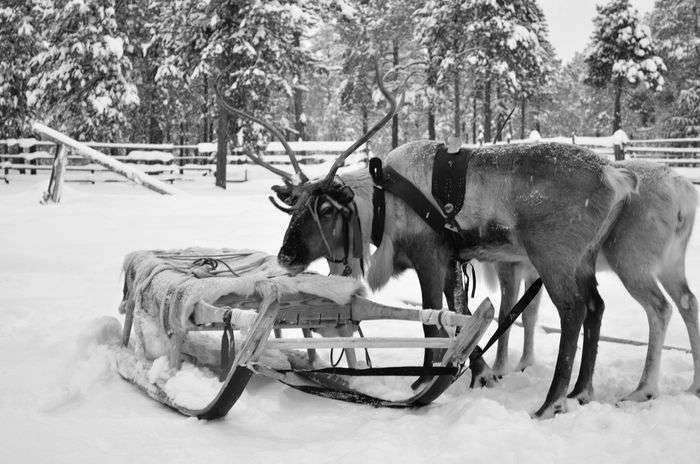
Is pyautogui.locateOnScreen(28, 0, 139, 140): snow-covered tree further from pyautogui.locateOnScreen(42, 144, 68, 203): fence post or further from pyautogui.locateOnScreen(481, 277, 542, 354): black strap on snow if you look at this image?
pyautogui.locateOnScreen(481, 277, 542, 354): black strap on snow

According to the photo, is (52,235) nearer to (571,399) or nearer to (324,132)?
(571,399)

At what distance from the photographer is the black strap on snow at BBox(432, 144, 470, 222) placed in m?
3.86

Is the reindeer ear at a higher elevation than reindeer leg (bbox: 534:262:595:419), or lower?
higher

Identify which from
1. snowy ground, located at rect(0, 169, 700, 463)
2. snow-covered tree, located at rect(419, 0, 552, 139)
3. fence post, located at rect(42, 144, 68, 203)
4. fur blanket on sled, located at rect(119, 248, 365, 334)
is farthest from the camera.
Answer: snow-covered tree, located at rect(419, 0, 552, 139)

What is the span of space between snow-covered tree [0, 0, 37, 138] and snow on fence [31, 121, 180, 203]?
14.5 m

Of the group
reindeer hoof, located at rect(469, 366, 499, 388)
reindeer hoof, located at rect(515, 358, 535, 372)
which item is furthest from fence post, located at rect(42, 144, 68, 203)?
reindeer hoof, located at rect(469, 366, 499, 388)

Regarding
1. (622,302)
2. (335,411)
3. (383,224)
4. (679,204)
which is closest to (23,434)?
(335,411)

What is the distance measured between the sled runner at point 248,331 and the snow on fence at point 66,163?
9.60 meters

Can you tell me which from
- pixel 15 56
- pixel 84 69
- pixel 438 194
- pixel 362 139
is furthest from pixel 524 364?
pixel 15 56

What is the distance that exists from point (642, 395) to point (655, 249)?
34.3 inches

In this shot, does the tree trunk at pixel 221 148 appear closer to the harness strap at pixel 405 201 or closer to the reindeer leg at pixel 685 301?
the harness strap at pixel 405 201

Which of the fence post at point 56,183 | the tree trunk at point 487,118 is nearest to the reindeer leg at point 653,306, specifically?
Answer: the fence post at point 56,183

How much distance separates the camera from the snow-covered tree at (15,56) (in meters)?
25.5

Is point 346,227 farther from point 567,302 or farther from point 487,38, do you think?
point 487,38
